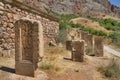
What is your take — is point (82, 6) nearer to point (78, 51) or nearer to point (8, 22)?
point (78, 51)

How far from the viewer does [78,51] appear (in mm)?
11750

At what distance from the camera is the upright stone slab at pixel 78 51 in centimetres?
1168

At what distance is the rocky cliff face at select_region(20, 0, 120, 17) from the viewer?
2608 inches

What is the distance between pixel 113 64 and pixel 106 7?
83951mm

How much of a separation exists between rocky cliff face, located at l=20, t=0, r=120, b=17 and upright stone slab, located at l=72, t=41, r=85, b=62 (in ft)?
161

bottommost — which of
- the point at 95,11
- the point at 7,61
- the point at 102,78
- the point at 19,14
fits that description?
the point at 102,78

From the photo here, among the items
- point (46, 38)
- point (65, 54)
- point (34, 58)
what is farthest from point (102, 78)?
point (46, 38)

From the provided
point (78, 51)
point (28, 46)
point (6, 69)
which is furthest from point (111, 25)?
point (6, 69)

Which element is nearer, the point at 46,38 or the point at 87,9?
the point at 46,38

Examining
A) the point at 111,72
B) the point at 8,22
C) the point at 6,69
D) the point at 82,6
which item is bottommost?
the point at 111,72

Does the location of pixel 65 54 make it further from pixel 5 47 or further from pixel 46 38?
pixel 5 47

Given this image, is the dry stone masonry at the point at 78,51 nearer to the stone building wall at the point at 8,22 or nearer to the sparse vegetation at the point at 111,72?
the sparse vegetation at the point at 111,72

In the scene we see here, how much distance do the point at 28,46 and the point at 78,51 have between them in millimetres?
4646

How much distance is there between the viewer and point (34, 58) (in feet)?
24.2
